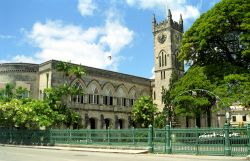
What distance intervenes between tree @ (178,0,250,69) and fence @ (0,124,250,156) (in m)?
10.9

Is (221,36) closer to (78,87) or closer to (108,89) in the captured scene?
(78,87)

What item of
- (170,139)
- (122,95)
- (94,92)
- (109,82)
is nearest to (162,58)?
(122,95)

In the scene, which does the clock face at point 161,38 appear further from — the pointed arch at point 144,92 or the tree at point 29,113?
the tree at point 29,113

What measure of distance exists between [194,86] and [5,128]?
19552 mm

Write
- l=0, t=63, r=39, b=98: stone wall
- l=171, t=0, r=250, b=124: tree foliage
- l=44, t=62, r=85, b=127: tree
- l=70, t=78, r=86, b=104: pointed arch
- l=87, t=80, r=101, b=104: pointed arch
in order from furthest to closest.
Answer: l=87, t=80, r=101, b=104: pointed arch < l=70, t=78, r=86, b=104: pointed arch < l=0, t=63, r=39, b=98: stone wall < l=44, t=62, r=85, b=127: tree < l=171, t=0, r=250, b=124: tree foliage

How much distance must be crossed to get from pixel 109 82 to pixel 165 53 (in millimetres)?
11271

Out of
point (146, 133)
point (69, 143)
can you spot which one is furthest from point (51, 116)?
point (146, 133)

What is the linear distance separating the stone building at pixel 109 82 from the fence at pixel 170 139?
51.0 ft

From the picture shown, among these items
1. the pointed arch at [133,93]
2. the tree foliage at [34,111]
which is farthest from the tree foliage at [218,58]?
the pointed arch at [133,93]

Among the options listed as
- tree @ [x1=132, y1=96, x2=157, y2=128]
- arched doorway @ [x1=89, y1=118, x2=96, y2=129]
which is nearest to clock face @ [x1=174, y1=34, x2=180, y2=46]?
tree @ [x1=132, y1=96, x2=157, y2=128]

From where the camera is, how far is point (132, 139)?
23703 millimetres

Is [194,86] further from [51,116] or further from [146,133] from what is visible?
[51,116]

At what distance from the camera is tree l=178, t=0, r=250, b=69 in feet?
95.3

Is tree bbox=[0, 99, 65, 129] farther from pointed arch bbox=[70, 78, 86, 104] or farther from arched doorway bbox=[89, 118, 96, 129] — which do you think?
arched doorway bbox=[89, 118, 96, 129]
